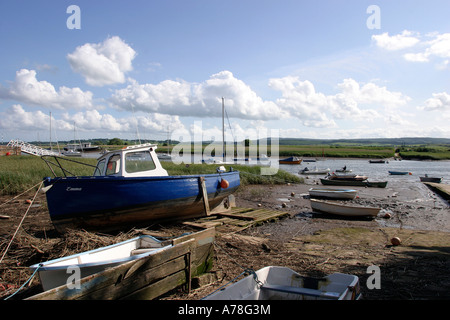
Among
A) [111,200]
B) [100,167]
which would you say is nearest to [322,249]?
[111,200]

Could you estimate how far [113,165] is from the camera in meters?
9.55

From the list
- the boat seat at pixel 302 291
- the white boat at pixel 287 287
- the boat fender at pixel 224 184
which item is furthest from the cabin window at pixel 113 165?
the boat seat at pixel 302 291

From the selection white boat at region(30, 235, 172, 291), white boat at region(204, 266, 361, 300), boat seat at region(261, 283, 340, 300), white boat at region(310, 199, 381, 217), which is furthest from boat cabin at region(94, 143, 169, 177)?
white boat at region(310, 199, 381, 217)

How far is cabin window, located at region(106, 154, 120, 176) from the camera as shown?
9.41 metres

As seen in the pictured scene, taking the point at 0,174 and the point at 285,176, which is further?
the point at 285,176

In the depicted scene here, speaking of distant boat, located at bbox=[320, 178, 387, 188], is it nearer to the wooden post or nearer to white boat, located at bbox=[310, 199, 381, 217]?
white boat, located at bbox=[310, 199, 381, 217]

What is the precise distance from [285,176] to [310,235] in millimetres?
16504

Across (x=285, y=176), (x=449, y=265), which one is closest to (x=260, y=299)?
(x=449, y=265)

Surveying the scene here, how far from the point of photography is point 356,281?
4.00 metres

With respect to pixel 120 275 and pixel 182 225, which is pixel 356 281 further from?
pixel 182 225

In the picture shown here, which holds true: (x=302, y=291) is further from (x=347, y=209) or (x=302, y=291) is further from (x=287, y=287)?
(x=347, y=209)

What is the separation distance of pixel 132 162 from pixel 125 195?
1598 mm

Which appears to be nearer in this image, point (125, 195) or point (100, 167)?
point (125, 195)
